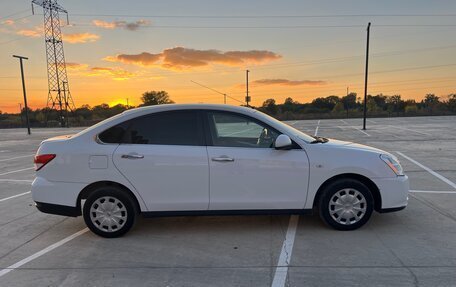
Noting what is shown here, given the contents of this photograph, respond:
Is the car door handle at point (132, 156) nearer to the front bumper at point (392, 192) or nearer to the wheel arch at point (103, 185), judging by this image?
the wheel arch at point (103, 185)

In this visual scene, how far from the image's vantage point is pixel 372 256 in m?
4.20

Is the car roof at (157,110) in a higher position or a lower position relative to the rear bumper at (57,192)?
higher

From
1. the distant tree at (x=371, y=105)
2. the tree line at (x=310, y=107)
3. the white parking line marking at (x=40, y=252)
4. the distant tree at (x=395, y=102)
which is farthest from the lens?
the distant tree at (x=395, y=102)

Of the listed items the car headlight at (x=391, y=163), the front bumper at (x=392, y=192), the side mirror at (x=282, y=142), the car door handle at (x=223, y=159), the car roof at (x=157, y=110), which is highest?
the car roof at (x=157, y=110)

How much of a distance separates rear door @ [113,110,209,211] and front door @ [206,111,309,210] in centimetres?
17

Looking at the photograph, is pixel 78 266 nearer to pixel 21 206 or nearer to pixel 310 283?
pixel 310 283

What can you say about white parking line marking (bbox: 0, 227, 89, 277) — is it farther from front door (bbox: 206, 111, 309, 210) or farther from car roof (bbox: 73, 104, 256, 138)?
front door (bbox: 206, 111, 309, 210)

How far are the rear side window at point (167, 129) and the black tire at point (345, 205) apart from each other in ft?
6.05

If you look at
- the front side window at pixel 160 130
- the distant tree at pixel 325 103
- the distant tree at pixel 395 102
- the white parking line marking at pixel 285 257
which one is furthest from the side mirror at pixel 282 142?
the distant tree at pixel 325 103

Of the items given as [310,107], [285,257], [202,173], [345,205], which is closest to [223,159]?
[202,173]

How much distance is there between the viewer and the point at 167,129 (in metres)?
5.03

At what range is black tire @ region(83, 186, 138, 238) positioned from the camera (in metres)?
4.93

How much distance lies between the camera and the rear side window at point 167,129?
4965 mm

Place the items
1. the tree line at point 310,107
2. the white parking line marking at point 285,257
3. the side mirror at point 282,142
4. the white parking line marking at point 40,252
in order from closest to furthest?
the white parking line marking at point 285,257 → the white parking line marking at point 40,252 → the side mirror at point 282,142 → the tree line at point 310,107
